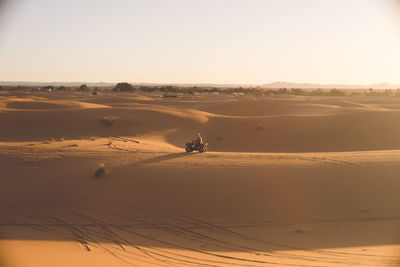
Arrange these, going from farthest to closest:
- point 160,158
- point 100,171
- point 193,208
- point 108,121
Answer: point 108,121 < point 160,158 < point 100,171 < point 193,208

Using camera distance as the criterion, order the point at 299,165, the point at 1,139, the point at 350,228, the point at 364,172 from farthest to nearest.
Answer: the point at 1,139 < the point at 299,165 < the point at 364,172 < the point at 350,228

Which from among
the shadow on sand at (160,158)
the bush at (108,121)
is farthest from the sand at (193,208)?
the bush at (108,121)

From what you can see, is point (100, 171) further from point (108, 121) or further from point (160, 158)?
point (108, 121)

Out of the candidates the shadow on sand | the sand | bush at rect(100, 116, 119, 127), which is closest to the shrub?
the sand

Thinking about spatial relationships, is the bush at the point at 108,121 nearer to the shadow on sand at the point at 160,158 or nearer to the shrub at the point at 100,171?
the shadow on sand at the point at 160,158

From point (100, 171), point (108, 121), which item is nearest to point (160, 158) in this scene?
point (100, 171)

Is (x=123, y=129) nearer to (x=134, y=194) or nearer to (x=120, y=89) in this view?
(x=134, y=194)

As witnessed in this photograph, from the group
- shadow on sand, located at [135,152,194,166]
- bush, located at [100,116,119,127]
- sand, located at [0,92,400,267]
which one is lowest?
sand, located at [0,92,400,267]

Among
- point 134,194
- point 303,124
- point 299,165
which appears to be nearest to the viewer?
point 134,194

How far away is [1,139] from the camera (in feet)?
70.9

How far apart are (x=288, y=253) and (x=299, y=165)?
18.8ft

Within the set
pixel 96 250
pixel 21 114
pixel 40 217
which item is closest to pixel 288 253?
pixel 96 250

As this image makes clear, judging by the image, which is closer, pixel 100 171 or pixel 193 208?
pixel 193 208

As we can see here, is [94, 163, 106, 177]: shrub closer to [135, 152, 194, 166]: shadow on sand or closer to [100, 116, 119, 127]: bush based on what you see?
[135, 152, 194, 166]: shadow on sand
